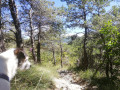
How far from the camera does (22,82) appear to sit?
2.50 meters

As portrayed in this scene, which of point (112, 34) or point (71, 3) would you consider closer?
point (112, 34)

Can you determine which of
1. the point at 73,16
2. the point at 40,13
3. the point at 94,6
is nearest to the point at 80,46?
the point at 73,16

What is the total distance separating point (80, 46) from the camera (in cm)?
829

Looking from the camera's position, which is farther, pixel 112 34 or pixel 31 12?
pixel 31 12

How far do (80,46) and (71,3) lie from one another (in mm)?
4201

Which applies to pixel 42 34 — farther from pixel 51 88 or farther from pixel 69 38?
pixel 51 88

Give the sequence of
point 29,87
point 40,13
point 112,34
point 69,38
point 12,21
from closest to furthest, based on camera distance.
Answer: point 29,87 < point 112,34 < point 12,21 < point 40,13 < point 69,38

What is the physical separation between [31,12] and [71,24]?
3511 mm

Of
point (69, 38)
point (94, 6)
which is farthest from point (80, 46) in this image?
point (94, 6)

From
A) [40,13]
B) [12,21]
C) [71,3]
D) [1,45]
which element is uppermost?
[71,3]

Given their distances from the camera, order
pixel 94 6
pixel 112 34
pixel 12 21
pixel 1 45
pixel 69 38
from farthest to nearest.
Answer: pixel 69 38
pixel 94 6
pixel 12 21
pixel 1 45
pixel 112 34

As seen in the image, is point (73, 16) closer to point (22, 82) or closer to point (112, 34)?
point (112, 34)

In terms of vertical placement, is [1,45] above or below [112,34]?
below

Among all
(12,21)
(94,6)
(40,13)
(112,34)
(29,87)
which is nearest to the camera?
(29,87)
